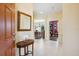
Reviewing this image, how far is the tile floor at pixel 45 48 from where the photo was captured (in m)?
2.00

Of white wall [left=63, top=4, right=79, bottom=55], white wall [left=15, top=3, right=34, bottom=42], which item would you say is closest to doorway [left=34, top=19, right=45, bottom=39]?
white wall [left=15, top=3, right=34, bottom=42]

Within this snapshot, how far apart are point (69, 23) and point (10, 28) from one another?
849 mm

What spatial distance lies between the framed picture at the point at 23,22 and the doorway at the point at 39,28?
0.10 m

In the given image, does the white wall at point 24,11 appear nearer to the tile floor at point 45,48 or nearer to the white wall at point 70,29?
the tile floor at point 45,48

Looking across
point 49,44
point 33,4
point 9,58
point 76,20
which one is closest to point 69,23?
point 76,20

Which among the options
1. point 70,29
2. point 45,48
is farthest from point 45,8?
point 45,48

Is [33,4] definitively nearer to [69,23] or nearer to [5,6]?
[5,6]

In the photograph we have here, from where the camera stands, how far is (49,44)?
2.04 meters

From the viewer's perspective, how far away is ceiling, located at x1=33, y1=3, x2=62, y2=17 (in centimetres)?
199

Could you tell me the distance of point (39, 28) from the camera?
6.57 ft

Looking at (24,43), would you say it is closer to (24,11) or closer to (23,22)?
(23,22)

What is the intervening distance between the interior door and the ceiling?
1.08 feet

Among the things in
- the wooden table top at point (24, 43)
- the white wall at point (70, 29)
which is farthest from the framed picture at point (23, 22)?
the white wall at point (70, 29)

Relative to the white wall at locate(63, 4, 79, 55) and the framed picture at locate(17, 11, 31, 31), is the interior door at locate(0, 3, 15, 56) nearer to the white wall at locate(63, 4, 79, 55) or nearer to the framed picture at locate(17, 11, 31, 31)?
the framed picture at locate(17, 11, 31, 31)
